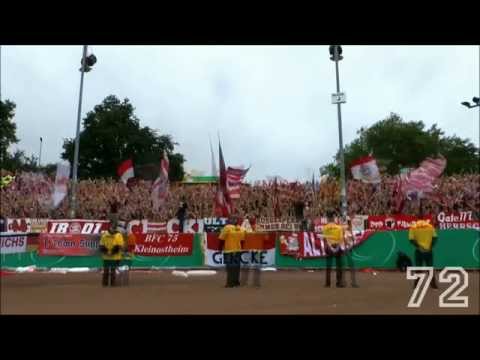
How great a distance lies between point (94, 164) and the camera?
2091 cm

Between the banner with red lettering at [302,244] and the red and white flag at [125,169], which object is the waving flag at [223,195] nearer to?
the banner with red lettering at [302,244]

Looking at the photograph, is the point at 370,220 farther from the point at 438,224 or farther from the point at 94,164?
the point at 94,164

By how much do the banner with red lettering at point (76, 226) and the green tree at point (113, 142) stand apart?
1802 mm

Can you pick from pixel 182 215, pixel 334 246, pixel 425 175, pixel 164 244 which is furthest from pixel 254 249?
pixel 425 175

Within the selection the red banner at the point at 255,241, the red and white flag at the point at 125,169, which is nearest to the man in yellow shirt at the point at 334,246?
the red banner at the point at 255,241

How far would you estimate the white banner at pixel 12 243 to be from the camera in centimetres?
1533

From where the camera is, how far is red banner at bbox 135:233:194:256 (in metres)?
20.3

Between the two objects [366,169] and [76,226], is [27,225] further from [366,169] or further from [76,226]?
[366,169]

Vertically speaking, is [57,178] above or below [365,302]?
above

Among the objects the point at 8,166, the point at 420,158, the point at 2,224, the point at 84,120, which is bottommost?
the point at 2,224

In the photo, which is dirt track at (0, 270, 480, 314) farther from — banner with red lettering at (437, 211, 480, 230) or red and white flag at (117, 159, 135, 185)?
banner with red lettering at (437, 211, 480, 230)
